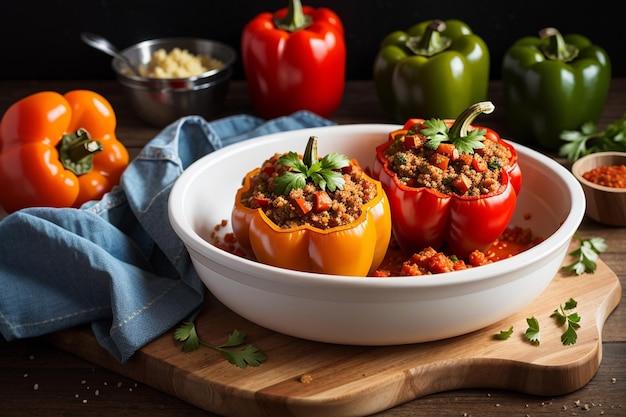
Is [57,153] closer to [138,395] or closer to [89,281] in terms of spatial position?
[89,281]

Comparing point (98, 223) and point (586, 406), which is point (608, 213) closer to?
point (586, 406)

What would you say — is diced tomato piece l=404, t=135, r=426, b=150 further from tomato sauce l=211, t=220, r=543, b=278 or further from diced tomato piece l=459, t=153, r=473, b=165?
tomato sauce l=211, t=220, r=543, b=278

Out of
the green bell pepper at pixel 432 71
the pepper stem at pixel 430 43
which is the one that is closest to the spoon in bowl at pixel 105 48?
the green bell pepper at pixel 432 71

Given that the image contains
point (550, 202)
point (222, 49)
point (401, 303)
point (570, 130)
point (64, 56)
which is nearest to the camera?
point (401, 303)

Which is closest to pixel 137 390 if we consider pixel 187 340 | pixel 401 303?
pixel 187 340

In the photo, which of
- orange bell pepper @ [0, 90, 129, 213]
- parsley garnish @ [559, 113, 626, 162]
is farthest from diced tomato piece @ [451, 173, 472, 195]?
orange bell pepper @ [0, 90, 129, 213]

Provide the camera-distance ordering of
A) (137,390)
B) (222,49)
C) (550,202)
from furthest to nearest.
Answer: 1. (222,49)
2. (550,202)
3. (137,390)

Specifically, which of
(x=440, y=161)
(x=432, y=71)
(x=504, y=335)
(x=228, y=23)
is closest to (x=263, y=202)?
(x=440, y=161)

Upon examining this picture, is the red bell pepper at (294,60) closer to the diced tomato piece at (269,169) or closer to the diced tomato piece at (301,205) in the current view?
the diced tomato piece at (269,169)
